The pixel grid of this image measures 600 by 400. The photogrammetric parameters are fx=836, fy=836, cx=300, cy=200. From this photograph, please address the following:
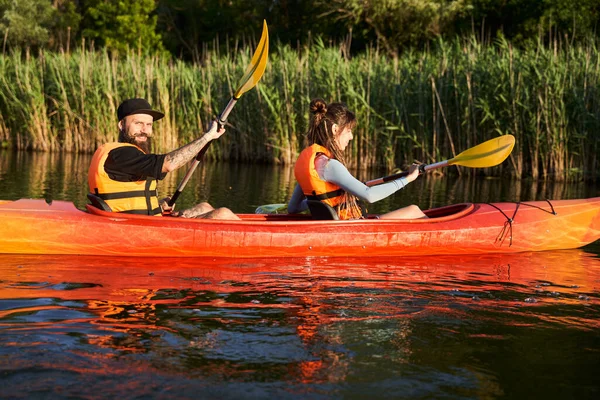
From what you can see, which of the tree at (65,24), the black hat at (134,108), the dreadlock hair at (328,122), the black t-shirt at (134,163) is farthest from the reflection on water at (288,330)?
the tree at (65,24)

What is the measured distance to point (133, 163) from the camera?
5164 mm

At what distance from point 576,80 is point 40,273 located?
8348 millimetres

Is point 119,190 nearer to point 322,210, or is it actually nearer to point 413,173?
point 322,210

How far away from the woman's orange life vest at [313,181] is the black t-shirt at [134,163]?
98cm

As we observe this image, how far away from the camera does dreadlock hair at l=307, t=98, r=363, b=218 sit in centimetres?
555

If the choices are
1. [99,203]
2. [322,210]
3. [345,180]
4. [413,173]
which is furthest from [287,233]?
[99,203]

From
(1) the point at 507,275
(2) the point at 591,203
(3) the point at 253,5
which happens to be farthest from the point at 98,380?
(3) the point at 253,5

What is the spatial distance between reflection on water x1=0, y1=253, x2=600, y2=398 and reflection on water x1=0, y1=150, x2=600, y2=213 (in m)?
3.15

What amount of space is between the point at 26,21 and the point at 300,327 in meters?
28.2

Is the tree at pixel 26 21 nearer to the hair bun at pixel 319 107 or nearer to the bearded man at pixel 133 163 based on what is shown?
the bearded man at pixel 133 163

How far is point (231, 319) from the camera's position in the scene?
13.2 ft

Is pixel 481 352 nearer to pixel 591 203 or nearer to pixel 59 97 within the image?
pixel 591 203

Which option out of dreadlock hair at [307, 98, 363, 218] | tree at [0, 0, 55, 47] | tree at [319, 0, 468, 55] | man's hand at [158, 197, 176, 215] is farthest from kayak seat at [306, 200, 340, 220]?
tree at [0, 0, 55, 47]

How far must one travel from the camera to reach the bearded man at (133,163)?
5164mm
